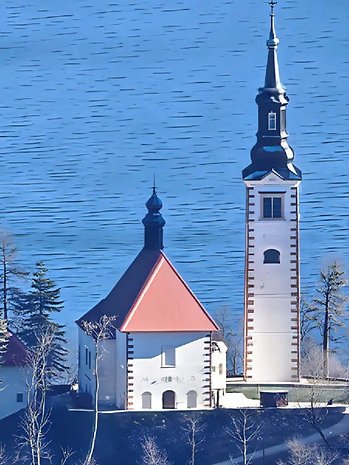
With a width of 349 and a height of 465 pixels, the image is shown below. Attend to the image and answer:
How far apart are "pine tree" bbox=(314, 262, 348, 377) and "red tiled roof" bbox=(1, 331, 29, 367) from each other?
29.2 feet

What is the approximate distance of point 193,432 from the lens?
6512 centimetres

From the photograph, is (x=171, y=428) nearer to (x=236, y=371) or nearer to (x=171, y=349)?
(x=171, y=349)

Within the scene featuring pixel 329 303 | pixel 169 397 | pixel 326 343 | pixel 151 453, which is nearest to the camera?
pixel 151 453

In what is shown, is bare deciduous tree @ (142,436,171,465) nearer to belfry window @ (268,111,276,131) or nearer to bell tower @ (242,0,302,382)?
bell tower @ (242,0,302,382)

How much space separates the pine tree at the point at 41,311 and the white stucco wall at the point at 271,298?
534 centimetres

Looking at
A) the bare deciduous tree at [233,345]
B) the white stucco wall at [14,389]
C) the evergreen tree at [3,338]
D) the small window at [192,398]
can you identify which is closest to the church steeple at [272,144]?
the bare deciduous tree at [233,345]

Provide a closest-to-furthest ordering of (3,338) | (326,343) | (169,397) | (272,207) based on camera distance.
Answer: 1. (169,397)
2. (3,338)
3. (272,207)
4. (326,343)

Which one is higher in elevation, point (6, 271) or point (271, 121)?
point (271, 121)

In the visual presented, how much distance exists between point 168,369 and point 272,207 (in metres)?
6.01

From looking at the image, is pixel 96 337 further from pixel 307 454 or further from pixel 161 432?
pixel 307 454

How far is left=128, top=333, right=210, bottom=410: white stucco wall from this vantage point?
2635 inches

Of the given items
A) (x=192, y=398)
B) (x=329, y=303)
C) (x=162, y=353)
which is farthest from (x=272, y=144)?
(x=192, y=398)

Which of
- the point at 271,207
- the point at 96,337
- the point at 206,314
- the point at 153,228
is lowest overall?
the point at 96,337

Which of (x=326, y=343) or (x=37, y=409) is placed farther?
(x=326, y=343)
